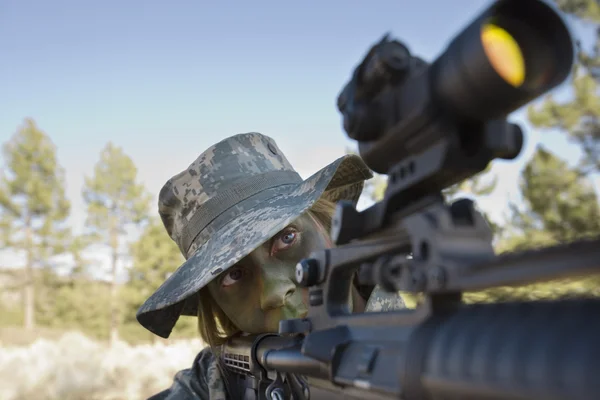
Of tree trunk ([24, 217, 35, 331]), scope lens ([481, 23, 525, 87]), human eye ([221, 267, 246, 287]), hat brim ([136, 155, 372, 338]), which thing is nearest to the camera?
scope lens ([481, 23, 525, 87])

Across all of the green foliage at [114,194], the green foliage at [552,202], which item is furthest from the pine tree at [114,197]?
the green foliage at [552,202]

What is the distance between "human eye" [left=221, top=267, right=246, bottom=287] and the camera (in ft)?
8.92

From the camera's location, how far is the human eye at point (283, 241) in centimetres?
265

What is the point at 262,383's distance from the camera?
2.33m

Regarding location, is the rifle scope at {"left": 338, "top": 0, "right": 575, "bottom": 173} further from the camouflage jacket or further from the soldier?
the camouflage jacket

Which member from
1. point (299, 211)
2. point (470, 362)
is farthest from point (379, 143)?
point (299, 211)

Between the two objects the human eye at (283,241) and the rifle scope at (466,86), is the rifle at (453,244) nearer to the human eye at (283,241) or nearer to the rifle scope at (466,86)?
the rifle scope at (466,86)

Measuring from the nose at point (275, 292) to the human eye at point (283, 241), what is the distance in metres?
0.14

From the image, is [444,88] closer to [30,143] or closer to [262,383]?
[262,383]

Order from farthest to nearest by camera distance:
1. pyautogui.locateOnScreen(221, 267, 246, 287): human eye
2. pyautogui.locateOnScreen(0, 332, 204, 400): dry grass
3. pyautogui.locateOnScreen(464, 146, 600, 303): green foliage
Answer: pyautogui.locateOnScreen(464, 146, 600, 303): green foliage, pyautogui.locateOnScreen(0, 332, 204, 400): dry grass, pyautogui.locateOnScreen(221, 267, 246, 287): human eye

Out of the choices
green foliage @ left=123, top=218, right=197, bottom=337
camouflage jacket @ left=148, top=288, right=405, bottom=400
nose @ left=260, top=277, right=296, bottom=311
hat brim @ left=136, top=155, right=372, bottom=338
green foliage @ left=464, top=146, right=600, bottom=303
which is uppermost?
green foliage @ left=123, top=218, right=197, bottom=337

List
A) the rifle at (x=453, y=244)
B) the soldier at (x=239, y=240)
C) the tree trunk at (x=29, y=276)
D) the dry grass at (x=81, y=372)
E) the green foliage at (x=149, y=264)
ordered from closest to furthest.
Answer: the rifle at (x=453, y=244)
the soldier at (x=239, y=240)
the dry grass at (x=81, y=372)
the green foliage at (x=149, y=264)
the tree trunk at (x=29, y=276)

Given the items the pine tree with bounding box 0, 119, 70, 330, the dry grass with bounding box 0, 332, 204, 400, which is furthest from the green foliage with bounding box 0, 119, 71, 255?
the dry grass with bounding box 0, 332, 204, 400

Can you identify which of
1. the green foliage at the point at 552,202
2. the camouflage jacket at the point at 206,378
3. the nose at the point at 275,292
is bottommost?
the green foliage at the point at 552,202
